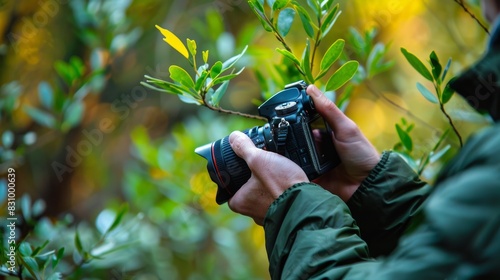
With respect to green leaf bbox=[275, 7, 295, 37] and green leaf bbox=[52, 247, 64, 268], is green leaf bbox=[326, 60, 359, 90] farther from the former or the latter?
green leaf bbox=[52, 247, 64, 268]

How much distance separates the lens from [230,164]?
1057mm

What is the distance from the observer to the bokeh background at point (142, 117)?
1686 mm

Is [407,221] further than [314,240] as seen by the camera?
Yes

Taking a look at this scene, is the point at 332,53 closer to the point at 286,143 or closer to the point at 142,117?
the point at 286,143

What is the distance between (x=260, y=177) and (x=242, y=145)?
82 millimetres

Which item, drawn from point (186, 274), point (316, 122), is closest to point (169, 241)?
point (186, 274)

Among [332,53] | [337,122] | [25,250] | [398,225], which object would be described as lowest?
[25,250]

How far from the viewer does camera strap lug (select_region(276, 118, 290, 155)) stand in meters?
1.02

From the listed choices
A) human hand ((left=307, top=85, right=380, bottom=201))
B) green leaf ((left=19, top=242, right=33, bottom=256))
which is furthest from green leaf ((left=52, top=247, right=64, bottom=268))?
human hand ((left=307, top=85, right=380, bottom=201))

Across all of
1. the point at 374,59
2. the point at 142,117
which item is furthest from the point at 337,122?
the point at 142,117

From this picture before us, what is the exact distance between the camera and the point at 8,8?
2.06 m

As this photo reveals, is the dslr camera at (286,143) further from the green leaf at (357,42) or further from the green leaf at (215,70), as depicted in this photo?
the green leaf at (357,42)

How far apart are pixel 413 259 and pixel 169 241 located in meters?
1.69

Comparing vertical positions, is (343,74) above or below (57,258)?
above
